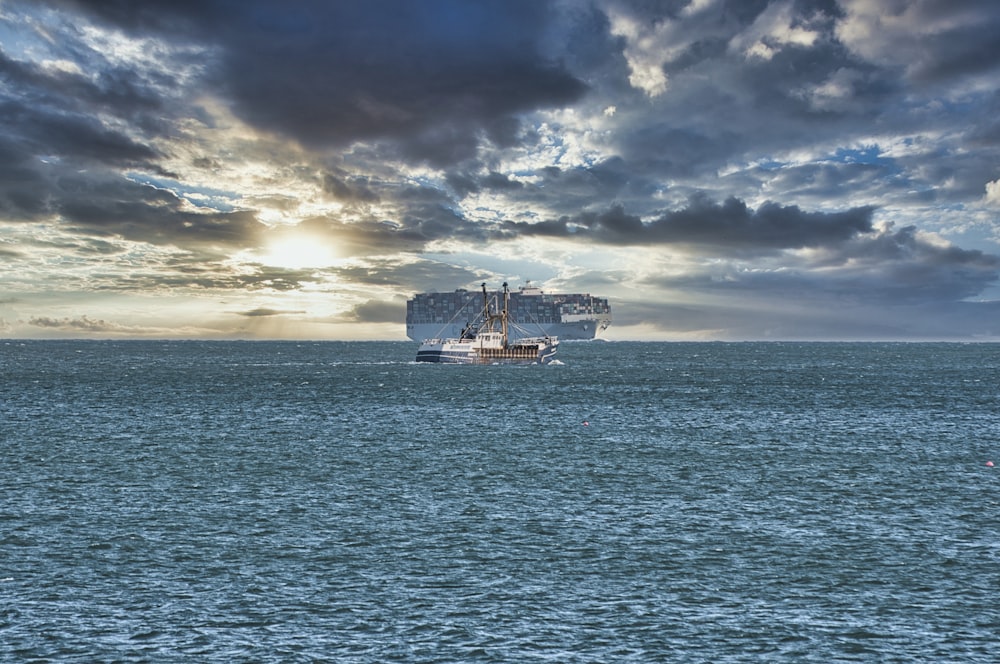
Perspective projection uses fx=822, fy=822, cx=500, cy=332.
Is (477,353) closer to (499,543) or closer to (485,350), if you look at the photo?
(485,350)

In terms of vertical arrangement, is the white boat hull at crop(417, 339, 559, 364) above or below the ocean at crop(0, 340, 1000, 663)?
above

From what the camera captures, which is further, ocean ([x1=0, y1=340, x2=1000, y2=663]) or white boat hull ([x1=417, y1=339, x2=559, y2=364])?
white boat hull ([x1=417, y1=339, x2=559, y2=364])

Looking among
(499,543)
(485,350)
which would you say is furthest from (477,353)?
(499,543)

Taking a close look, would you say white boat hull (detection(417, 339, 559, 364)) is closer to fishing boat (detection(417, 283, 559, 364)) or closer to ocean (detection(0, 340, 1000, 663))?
fishing boat (detection(417, 283, 559, 364))

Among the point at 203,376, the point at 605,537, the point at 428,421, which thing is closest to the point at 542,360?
the point at 203,376

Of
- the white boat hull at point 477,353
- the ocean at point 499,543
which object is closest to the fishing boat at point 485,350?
the white boat hull at point 477,353

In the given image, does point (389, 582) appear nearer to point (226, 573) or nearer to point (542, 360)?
point (226, 573)

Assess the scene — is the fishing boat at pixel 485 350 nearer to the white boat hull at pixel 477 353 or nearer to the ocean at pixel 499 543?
the white boat hull at pixel 477 353

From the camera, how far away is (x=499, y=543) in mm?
29469

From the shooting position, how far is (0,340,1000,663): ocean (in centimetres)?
2011

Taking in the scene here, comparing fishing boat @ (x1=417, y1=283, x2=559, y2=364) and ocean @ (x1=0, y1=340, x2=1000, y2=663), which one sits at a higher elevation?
fishing boat @ (x1=417, y1=283, x2=559, y2=364)

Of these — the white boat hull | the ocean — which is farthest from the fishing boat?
the ocean

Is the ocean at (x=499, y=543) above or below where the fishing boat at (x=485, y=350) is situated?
below

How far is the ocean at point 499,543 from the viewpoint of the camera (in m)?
20.1
